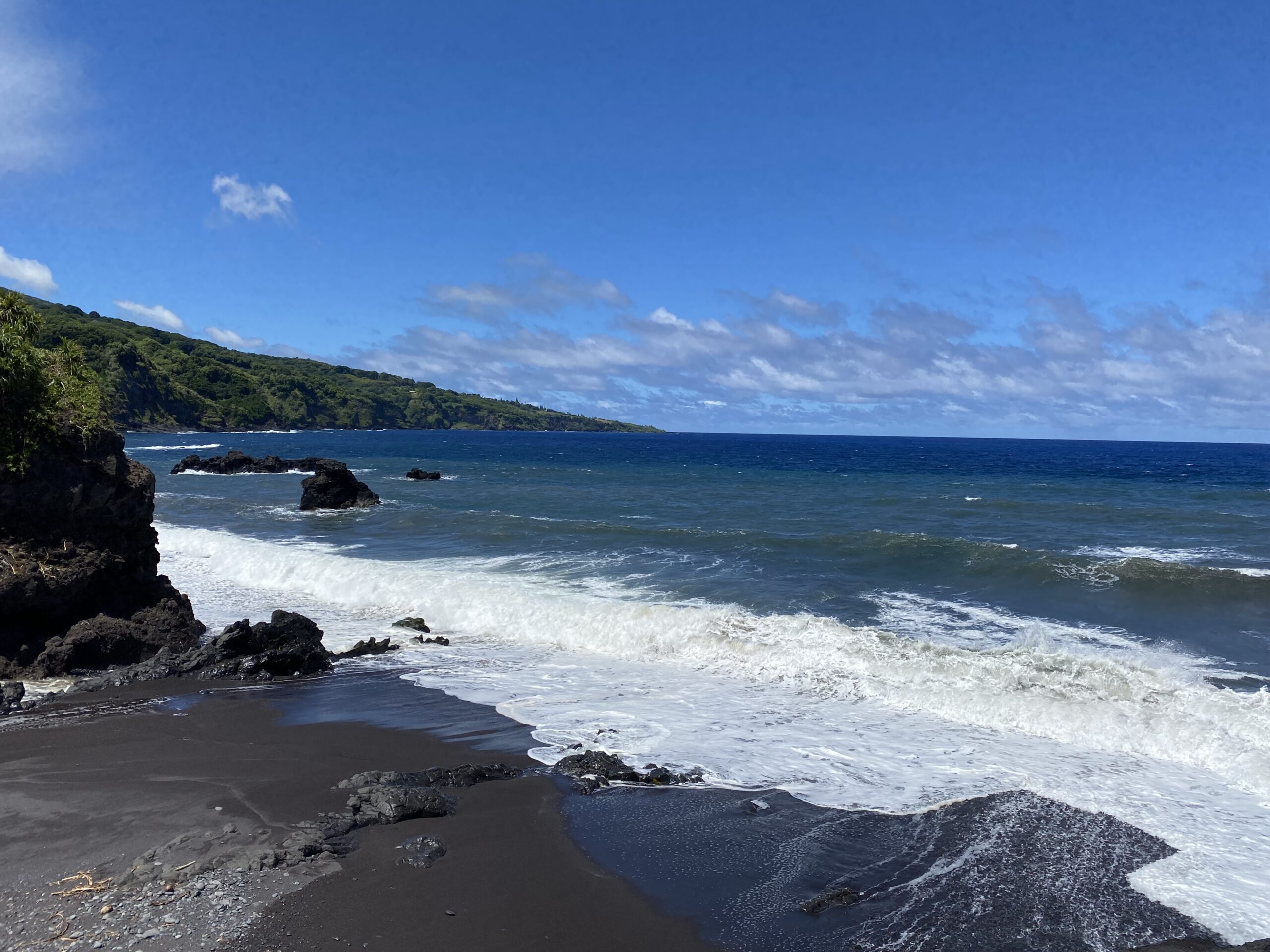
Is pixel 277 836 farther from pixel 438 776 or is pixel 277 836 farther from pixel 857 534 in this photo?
pixel 857 534

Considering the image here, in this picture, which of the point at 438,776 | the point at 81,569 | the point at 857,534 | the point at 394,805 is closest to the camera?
the point at 394,805

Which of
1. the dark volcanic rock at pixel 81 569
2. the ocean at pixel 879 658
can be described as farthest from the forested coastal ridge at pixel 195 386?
the dark volcanic rock at pixel 81 569

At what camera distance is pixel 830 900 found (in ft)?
19.6

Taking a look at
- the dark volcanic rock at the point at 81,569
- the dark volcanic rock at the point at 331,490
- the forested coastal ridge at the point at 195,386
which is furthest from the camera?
the forested coastal ridge at the point at 195,386

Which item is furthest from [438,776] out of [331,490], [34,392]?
[331,490]

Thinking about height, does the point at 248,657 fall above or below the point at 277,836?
below

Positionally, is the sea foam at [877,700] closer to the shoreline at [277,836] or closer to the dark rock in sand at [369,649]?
the dark rock in sand at [369,649]

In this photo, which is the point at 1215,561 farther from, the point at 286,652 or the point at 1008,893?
the point at 286,652

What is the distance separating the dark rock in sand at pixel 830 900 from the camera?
5.88 metres

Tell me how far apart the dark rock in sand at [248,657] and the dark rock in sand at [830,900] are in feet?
29.5

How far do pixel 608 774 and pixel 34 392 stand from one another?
10.9m

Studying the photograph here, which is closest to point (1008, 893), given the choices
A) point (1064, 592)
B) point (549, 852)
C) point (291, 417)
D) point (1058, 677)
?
point (549, 852)

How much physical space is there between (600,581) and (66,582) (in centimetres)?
1086

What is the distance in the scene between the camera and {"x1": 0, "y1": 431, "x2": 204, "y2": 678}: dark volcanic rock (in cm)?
1145
